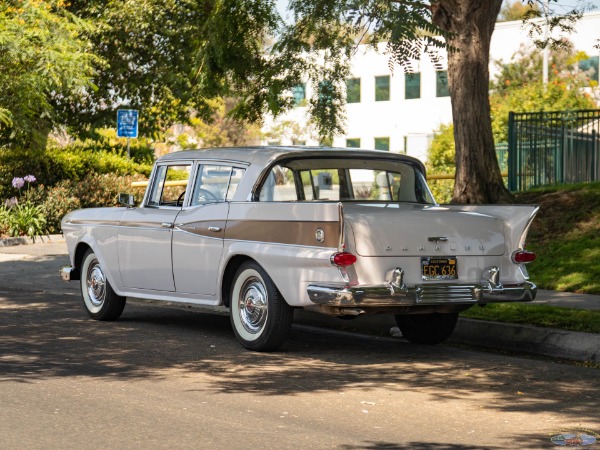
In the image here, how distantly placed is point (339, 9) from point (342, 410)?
4.66 meters

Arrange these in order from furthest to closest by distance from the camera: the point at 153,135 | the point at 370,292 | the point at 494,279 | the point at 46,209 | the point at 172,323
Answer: the point at 153,135 < the point at 46,209 < the point at 172,323 < the point at 494,279 < the point at 370,292

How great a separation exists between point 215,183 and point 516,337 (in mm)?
3040

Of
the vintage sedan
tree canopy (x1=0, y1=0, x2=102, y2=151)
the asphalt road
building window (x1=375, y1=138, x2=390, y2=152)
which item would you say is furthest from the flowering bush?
building window (x1=375, y1=138, x2=390, y2=152)

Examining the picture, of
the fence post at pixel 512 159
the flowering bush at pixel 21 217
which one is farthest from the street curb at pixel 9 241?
the fence post at pixel 512 159

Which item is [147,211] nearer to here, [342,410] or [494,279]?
[494,279]

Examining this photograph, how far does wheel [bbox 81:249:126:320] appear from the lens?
12320 millimetres

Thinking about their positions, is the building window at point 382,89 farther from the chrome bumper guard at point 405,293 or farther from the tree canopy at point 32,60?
the chrome bumper guard at point 405,293

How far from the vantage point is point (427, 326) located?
11.1m

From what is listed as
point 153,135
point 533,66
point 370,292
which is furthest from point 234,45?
point 533,66

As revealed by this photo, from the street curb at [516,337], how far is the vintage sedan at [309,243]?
0.37m

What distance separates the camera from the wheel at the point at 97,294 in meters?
12.3

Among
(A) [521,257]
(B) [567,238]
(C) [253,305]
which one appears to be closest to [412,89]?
(B) [567,238]

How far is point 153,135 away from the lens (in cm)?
3816

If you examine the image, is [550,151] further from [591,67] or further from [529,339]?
[591,67]
